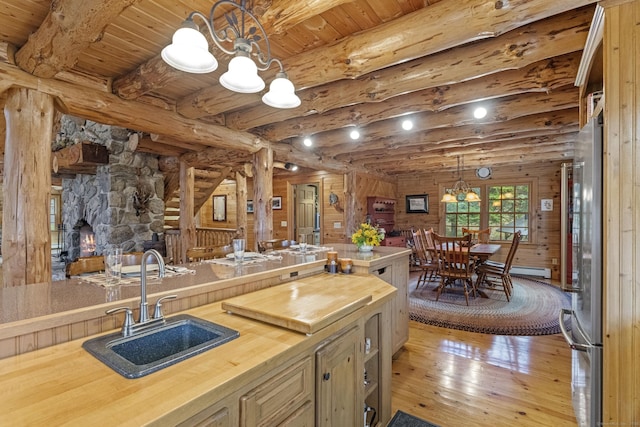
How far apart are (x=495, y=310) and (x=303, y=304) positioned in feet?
12.1

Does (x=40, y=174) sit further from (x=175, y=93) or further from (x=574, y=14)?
(x=574, y=14)

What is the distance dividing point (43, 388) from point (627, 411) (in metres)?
2.13

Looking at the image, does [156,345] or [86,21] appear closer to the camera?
[156,345]

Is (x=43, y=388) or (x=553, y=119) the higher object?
(x=553, y=119)

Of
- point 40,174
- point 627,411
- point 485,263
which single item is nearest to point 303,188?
point 485,263

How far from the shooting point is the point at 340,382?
54.4 inches

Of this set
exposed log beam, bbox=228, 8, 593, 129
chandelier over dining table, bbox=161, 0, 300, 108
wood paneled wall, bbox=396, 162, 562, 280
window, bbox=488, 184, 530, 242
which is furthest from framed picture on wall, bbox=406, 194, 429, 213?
chandelier over dining table, bbox=161, 0, 300, 108

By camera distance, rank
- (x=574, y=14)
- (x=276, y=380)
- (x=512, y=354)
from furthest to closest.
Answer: (x=512, y=354), (x=574, y=14), (x=276, y=380)

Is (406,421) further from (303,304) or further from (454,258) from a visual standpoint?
(454,258)

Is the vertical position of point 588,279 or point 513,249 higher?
point 588,279

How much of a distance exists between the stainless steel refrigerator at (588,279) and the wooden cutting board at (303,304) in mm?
1048

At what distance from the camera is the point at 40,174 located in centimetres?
216

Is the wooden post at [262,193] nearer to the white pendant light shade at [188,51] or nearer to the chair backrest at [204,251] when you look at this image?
the chair backrest at [204,251]

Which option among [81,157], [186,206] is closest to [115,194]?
[81,157]
